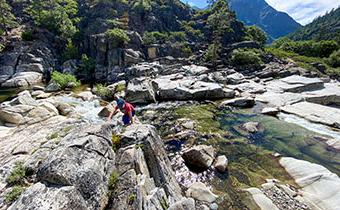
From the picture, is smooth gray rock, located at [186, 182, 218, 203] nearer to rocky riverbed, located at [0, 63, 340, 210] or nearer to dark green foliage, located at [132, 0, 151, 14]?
rocky riverbed, located at [0, 63, 340, 210]

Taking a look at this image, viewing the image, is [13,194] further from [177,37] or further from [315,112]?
[177,37]

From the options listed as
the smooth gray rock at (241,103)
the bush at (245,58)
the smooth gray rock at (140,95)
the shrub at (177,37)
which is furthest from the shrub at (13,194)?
the shrub at (177,37)

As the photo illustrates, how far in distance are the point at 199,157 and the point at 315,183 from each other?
705 cm

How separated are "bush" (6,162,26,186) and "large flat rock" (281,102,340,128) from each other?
27595mm

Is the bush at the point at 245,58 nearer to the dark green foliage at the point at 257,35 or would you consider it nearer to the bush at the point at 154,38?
the bush at the point at 154,38

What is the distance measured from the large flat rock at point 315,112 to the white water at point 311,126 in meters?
0.72

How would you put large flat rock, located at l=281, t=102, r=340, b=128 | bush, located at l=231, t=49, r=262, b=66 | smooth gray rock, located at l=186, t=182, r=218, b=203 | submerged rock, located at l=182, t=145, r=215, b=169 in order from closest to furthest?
smooth gray rock, located at l=186, t=182, r=218, b=203, submerged rock, located at l=182, t=145, r=215, b=169, large flat rock, located at l=281, t=102, r=340, b=128, bush, located at l=231, t=49, r=262, b=66

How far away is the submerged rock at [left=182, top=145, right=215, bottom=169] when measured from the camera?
51.0ft

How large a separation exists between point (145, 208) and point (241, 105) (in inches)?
1011

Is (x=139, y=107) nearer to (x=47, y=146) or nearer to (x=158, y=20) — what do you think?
(x=47, y=146)

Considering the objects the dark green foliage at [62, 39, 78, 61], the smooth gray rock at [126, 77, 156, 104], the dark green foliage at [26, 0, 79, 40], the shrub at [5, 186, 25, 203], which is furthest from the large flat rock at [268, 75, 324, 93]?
the dark green foliage at [26, 0, 79, 40]

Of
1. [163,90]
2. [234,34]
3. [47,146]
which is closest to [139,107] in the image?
[163,90]

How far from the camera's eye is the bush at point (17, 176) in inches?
367

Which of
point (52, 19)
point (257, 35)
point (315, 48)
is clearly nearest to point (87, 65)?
point (52, 19)
